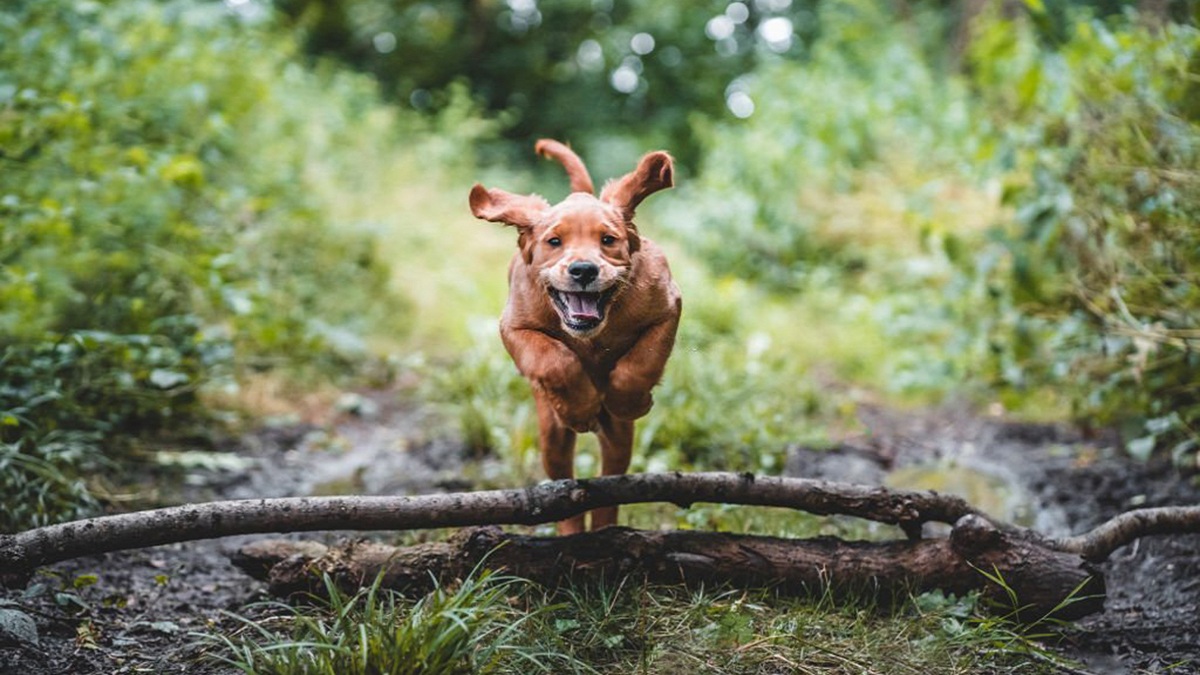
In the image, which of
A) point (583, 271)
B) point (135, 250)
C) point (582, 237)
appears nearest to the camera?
point (583, 271)

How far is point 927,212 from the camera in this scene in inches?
332

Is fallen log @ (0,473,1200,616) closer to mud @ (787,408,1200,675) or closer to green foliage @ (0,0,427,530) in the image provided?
mud @ (787,408,1200,675)

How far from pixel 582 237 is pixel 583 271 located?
16 cm

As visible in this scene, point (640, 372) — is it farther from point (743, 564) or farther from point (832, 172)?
point (832, 172)

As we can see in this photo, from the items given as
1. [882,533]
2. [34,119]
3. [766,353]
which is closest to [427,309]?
[766,353]

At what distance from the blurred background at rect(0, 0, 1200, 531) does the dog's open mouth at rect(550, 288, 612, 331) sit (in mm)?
1982

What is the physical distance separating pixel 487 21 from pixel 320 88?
16.1ft

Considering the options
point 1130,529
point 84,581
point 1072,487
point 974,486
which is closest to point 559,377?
point 84,581

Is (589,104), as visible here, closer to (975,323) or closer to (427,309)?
(427,309)

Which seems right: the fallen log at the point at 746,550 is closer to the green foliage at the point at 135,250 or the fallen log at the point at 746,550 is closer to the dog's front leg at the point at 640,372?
the dog's front leg at the point at 640,372

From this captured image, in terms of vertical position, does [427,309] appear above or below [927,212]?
below

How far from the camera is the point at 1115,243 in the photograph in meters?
5.00

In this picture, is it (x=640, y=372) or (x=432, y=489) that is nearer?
(x=640, y=372)

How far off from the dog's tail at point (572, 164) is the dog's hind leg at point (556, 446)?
0.74 metres
